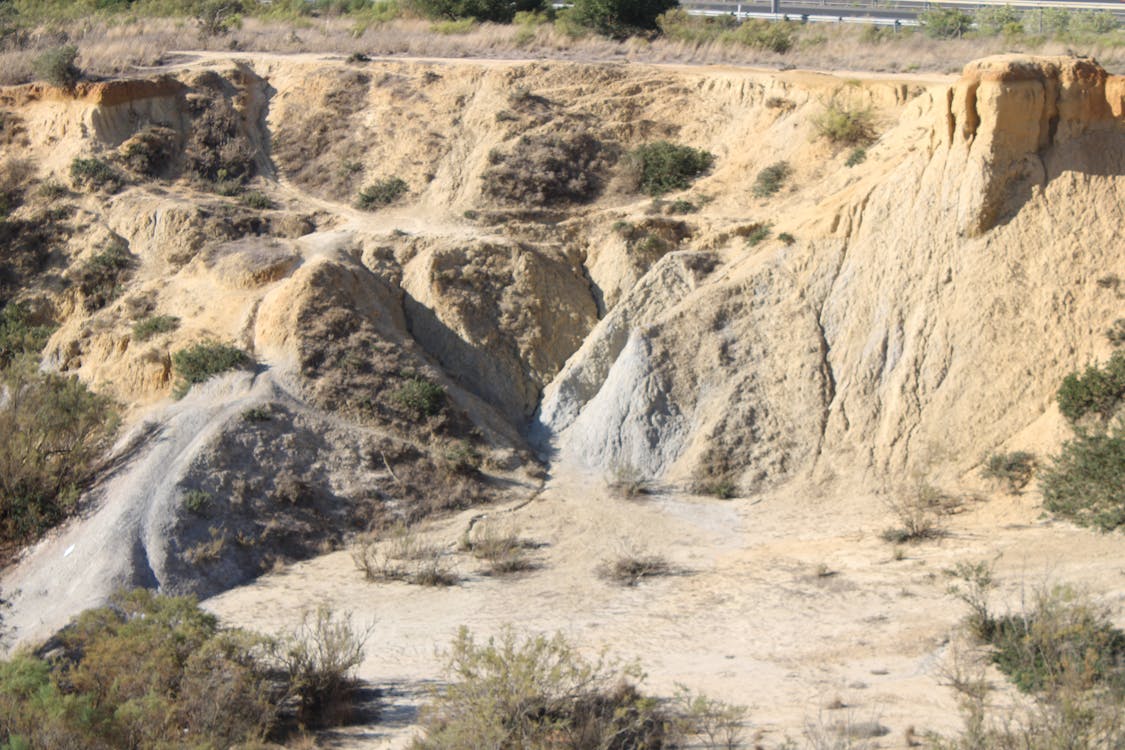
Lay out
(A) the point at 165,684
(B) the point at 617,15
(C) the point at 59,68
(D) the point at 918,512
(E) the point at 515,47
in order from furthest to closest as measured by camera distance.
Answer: (B) the point at 617,15 → (E) the point at 515,47 → (C) the point at 59,68 → (D) the point at 918,512 → (A) the point at 165,684

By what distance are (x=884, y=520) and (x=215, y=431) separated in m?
10.4

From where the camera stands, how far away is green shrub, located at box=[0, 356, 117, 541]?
770 inches

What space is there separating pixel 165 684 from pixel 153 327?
11.5 meters

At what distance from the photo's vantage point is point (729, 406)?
21344 mm

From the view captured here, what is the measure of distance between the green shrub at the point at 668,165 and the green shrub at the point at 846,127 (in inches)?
101

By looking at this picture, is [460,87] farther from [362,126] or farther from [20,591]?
[20,591]

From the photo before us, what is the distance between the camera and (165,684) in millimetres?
12414

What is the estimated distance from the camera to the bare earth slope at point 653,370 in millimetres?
16703

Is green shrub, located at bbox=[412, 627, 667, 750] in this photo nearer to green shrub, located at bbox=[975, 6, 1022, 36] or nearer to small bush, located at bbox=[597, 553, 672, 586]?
small bush, located at bbox=[597, 553, 672, 586]

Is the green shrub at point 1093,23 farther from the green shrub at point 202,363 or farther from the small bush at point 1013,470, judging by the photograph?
the green shrub at point 202,363

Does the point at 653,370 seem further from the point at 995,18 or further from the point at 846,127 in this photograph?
the point at 995,18

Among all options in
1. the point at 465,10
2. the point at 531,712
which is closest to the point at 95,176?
the point at 465,10

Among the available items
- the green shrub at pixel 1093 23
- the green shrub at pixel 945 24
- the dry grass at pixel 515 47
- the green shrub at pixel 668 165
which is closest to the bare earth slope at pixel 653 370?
the green shrub at pixel 668 165

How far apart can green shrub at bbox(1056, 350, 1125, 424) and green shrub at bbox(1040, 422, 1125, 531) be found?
0.65 metres
